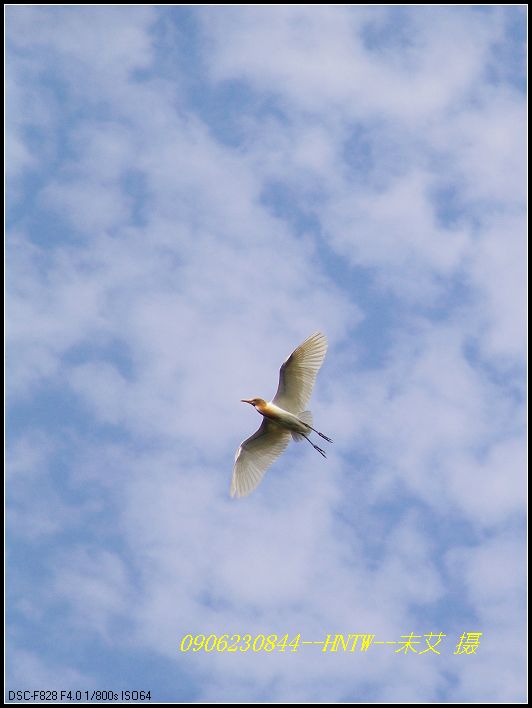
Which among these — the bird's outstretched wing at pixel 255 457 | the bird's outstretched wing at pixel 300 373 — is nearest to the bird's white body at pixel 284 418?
the bird's outstretched wing at pixel 300 373

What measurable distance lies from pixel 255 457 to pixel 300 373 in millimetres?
2820

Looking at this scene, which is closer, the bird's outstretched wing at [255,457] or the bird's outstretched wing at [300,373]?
the bird's outstretched wing at [300,373]

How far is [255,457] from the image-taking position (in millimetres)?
25828

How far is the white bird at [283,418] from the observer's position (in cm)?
2452

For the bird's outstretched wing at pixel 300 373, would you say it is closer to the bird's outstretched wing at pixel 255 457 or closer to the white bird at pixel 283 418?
the white bird at pixel 283 418

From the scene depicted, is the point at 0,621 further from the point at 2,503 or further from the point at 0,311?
the point at 0,311

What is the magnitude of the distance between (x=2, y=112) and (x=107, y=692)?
13.9 meters

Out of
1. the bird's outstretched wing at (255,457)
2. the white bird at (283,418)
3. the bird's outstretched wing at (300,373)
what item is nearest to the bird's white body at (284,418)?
the white bird at (283,418)

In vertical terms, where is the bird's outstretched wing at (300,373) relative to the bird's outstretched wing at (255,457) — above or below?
above

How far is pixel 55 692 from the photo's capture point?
20188 mm

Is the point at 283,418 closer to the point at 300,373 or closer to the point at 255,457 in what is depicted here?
the point at 300,373

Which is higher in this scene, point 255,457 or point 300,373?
point 300,373

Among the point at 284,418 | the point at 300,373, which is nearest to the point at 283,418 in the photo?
the point at 284,418

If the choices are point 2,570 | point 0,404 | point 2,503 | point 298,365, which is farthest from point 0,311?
point 298,365
